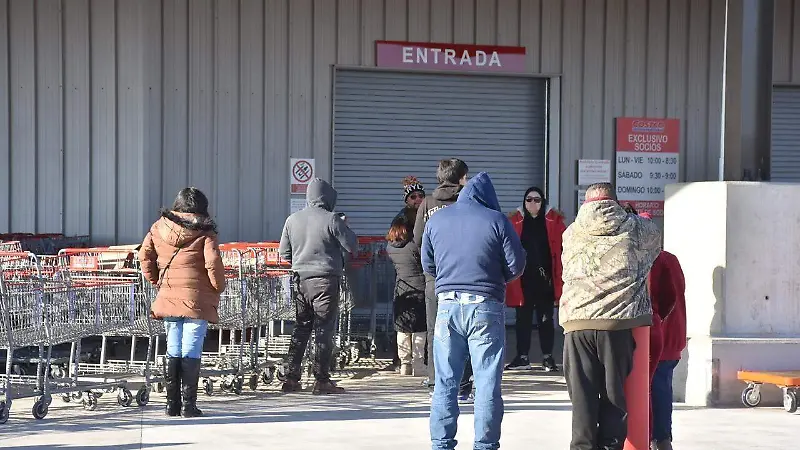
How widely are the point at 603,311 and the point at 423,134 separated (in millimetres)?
11404

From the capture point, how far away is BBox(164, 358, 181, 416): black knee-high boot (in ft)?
33.7

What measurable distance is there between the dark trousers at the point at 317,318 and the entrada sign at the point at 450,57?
7.17 m

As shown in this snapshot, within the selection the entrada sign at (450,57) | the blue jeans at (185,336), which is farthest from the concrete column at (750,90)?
the entrada sign at (450,57)

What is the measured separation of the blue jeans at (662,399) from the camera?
340 inches

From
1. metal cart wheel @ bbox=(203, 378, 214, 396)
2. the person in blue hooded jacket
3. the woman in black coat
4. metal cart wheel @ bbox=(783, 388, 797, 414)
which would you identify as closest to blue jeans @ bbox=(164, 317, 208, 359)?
metal cart wheel @ bbox=(203, 378, 214, 396)

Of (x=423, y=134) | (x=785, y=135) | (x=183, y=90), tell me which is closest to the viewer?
(x=183, y=90)

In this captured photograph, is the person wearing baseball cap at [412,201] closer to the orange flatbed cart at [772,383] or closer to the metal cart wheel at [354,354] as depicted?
the metal cart wheel at [354,354]

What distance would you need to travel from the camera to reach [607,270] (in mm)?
7797

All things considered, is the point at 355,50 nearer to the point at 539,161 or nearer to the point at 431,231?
the point at 539,161

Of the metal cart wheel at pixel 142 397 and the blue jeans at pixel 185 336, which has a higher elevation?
the blue jeans at pixel 185 336

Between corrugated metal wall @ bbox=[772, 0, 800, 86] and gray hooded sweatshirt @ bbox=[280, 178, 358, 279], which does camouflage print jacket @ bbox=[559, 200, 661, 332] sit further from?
corrugated metal wall @ bbox=[772, 0, 800, 86]

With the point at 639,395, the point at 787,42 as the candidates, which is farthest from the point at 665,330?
the point at 787,42

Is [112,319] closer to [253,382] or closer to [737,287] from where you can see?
[253,382]

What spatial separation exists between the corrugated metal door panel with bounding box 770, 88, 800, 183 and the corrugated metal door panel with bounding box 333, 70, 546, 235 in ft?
12.7
